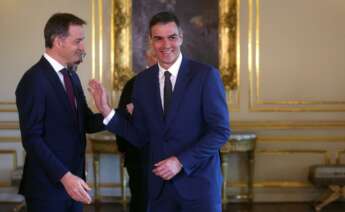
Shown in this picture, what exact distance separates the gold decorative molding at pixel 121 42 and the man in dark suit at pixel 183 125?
2.78 metres

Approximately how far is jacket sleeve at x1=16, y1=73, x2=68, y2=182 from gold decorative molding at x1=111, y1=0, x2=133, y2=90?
9.00ft

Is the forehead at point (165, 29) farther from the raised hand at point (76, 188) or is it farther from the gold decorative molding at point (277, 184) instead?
the gold decorative molding at point (277, 184)

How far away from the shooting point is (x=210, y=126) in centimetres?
194

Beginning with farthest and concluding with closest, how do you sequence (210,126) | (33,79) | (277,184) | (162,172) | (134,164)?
(277,184), (134,164), (33,79), (210,126), (162,172)

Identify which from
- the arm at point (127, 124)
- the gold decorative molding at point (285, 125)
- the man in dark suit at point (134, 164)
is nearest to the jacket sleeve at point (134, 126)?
the arm at point (127, 124)

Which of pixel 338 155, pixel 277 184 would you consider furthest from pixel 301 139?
pixel 277 184

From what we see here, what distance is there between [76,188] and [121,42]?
305cm

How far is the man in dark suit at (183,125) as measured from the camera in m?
1.91

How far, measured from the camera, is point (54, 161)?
1.93 meters

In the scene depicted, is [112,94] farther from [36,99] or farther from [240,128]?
[36,99]

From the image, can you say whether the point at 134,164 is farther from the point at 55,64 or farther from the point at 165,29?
the point at 165,29

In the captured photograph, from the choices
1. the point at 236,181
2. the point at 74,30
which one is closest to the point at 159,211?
the point at 74,30

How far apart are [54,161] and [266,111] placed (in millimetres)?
3233

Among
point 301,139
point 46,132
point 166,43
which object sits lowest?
point 301,139
